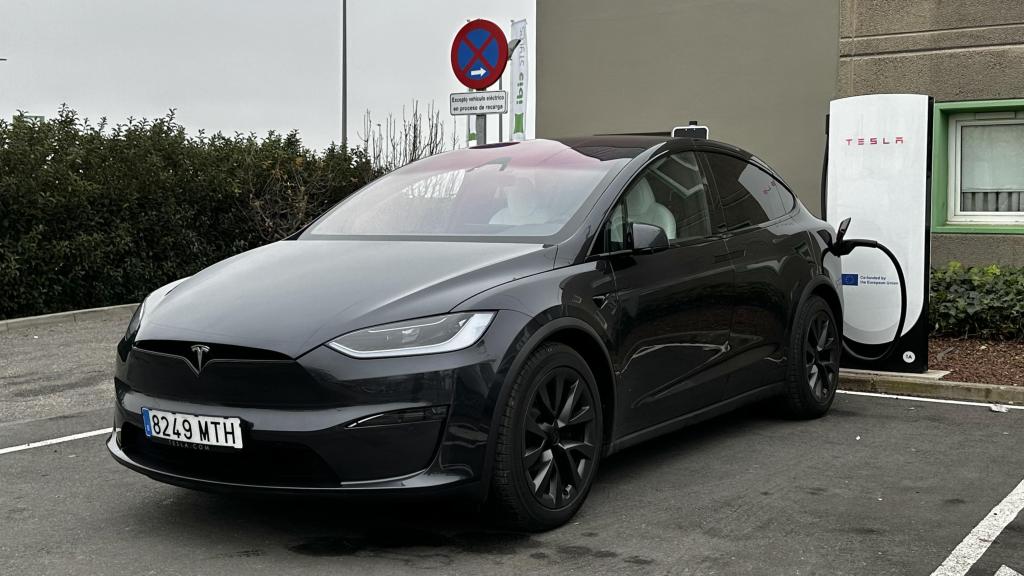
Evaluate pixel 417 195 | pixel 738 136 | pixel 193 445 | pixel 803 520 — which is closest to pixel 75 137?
pixel 738 136

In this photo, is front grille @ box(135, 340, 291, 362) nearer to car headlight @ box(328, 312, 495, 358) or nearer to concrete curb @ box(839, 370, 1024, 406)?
car headlight @ box(328, 312, 495, 358)

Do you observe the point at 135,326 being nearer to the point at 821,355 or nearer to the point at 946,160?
the point at 821,355

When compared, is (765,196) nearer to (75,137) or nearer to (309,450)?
(309,450)

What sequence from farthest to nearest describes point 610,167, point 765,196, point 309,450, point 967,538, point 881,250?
point 881,250 → point 765,196 → point 610,167 → point 967,538 → point 309,450

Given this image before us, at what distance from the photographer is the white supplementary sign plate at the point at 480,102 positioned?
8.94m

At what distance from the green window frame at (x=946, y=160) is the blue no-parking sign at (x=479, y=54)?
15.3ft

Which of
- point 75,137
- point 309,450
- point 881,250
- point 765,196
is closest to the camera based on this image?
point 309,450

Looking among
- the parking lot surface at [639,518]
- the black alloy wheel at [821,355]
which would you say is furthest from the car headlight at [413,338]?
the black alloy wheel at [821,355]

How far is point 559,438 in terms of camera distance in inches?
177

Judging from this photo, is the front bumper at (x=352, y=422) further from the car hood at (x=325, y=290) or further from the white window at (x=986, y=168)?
the white window at (x=986, y=168)

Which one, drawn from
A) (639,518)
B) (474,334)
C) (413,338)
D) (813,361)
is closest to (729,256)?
(813,361)

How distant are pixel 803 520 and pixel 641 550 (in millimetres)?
795

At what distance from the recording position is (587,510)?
479cm

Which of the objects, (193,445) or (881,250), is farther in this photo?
(881,250)
